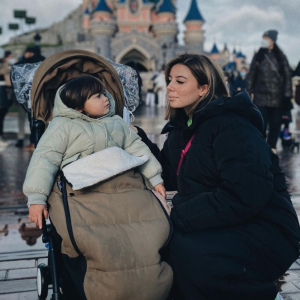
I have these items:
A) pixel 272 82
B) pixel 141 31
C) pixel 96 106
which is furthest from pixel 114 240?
pixel 141 31

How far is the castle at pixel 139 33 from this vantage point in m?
47.7

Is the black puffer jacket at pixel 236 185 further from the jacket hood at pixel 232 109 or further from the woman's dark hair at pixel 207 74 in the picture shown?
the woman's dark hair at pixel 207 74

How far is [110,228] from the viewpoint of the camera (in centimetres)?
206

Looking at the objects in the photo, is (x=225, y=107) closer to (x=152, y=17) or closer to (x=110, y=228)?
(x=110, y=228)

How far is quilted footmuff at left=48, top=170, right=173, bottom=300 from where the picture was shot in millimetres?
1973

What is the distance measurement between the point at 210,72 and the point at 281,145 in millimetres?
6611

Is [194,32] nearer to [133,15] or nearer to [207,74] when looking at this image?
[133,15]

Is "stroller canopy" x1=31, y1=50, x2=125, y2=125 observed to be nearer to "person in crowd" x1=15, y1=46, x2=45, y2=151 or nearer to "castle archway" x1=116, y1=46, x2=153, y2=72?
"person in crowd" x1=15, y1=46, x2=45, y2=151

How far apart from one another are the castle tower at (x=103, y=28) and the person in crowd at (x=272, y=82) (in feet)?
137

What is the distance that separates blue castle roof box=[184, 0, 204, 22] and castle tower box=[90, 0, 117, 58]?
870 cm

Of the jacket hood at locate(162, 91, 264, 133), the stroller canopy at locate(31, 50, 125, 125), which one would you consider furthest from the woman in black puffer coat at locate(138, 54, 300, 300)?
the stroller canopy at locate(31, 50, 125, 125)

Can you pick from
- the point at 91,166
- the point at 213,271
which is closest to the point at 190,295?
the point at 213,271

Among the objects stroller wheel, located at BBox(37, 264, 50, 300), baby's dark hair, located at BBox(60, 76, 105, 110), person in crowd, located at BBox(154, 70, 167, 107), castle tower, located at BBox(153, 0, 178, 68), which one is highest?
castle tower, located at BBox(153, 0, 178, 68)

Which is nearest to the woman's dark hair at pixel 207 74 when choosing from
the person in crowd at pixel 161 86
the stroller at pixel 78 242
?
the stroller at pixel 78 242
